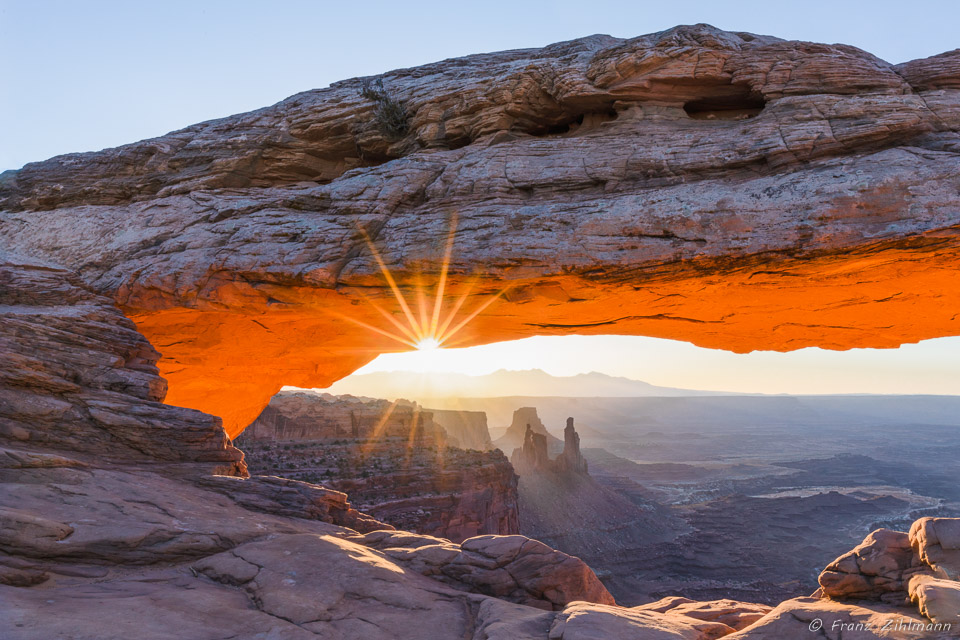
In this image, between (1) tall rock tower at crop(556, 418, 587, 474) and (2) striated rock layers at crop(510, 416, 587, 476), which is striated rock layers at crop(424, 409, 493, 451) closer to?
(2) striated rock layers at crop(510, 416, 587, 476)

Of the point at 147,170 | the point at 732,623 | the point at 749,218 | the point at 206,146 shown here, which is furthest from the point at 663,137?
the point at 147,170

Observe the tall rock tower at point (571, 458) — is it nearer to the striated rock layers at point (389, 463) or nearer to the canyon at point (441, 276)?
the striated rock layers at point (389, 463)

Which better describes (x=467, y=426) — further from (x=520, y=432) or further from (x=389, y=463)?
(x=389, y=463)

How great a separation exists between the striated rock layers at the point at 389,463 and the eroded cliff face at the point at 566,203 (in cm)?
1883

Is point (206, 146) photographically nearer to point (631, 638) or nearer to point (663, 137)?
point (663, 137)

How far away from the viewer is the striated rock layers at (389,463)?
113ft

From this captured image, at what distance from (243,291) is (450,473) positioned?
2666 cm

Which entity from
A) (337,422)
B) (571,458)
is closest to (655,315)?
(337,422)

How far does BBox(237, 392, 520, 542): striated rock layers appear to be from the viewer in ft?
113

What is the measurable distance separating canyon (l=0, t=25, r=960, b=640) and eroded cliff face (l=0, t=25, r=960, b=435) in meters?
0.07

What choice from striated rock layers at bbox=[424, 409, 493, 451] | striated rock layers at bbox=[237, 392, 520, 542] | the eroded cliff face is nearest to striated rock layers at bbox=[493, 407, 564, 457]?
striated rock layers at bbox=[424, 409, 493, 451]

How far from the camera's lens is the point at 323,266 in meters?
13.3

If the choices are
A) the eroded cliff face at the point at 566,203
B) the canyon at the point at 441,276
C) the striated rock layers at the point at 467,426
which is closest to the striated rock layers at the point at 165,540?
the canyon at the point at 441,276

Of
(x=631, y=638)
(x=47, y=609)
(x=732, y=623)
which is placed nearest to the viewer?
(x=47, y=609)
